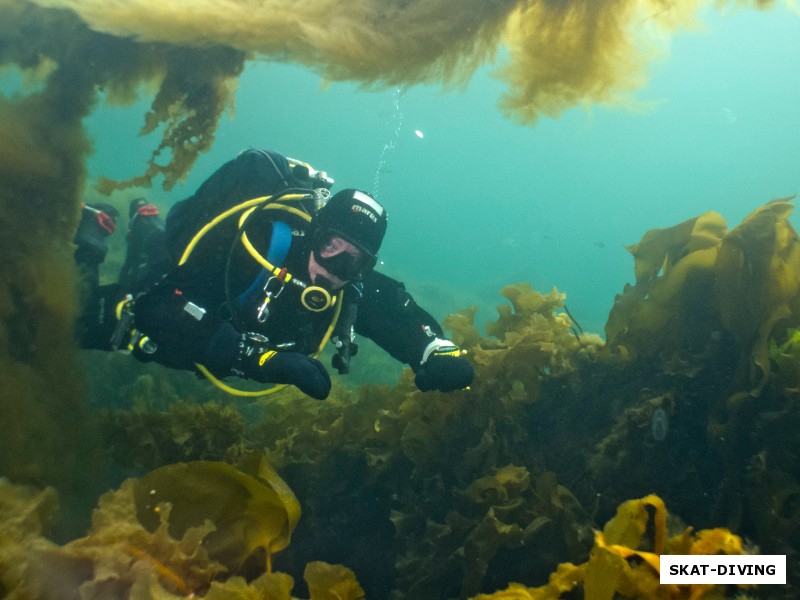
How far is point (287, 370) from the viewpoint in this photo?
2.60 meters

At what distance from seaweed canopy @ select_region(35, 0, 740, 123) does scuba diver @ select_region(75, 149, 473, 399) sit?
84 centimetres

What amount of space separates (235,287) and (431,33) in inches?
81.4

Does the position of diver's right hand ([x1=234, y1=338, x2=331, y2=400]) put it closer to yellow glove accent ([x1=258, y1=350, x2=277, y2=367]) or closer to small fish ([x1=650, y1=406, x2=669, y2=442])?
yellow glove accent ([x1=258, y1=350, x2=277, y2=367])

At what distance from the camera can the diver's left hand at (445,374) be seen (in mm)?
2803

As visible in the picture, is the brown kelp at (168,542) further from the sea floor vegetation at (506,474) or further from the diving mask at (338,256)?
the diving mask at (338,256)

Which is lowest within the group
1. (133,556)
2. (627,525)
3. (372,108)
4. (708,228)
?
(133,556)

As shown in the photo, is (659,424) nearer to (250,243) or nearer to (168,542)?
(168,542)

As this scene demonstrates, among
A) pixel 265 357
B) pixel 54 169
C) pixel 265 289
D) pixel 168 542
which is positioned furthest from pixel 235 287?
pixel 168 542

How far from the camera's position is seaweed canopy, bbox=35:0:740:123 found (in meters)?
2.66

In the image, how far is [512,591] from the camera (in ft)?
5.05

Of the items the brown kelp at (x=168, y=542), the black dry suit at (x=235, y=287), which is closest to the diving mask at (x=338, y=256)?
the black dry suit at (x=235, y=287)

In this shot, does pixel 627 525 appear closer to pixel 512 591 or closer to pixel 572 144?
pixel 512 591

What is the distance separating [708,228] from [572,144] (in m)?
98.4

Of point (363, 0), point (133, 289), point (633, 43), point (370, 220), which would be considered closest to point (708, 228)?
point (633, 43)
